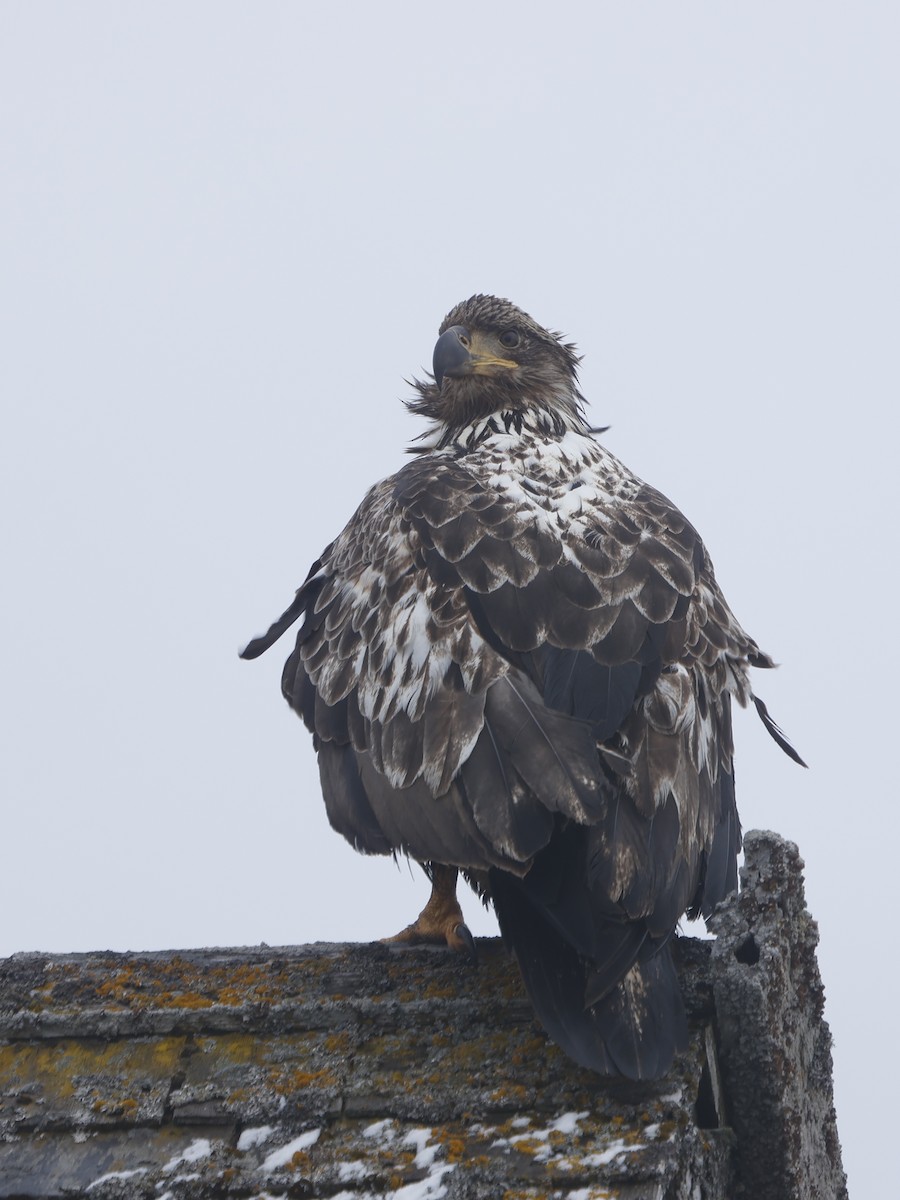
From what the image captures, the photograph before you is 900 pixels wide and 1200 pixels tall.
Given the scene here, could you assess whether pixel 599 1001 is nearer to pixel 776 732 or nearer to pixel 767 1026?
pixel 767 1026

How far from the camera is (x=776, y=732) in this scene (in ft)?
18.0

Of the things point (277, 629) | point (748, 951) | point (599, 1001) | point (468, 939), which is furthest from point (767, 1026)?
point (277, 629)

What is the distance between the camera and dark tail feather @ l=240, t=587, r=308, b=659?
18.4ft

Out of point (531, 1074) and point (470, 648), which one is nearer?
point (531, 1074)

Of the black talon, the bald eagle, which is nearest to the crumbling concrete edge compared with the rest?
the bald eagle

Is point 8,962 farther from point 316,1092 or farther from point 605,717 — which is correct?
point 605,717

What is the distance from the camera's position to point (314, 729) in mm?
5125

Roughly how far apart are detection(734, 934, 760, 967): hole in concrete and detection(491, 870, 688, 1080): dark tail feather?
19 cm

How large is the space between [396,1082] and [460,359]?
3.91 meters

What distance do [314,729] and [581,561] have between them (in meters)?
1.11

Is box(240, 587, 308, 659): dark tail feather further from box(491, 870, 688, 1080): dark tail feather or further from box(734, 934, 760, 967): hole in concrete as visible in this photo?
box(734, 934, 760, 967): hole in concrete

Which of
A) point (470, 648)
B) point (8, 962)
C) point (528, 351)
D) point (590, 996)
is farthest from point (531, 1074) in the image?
point (528, 351)

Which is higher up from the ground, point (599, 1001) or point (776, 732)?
point (776, 732)

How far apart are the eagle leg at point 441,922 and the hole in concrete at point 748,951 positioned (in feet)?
3.14
